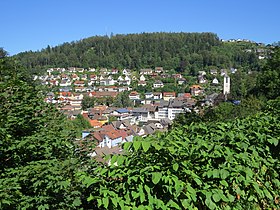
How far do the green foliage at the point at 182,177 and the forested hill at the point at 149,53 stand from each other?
11136 centimetres

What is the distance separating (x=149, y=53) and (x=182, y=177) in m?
126

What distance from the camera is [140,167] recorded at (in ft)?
7.67

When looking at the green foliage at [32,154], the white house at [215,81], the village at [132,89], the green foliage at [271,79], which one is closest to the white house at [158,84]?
the village at [132,89]

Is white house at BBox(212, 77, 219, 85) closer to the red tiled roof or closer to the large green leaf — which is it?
the red tiled roof

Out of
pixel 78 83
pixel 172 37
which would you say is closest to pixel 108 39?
pixel 172 37

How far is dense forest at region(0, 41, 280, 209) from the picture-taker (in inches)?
88.1

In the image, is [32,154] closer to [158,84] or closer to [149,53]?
[158,84]

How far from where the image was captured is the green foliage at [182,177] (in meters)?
2.18

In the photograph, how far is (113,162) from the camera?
2.37 m

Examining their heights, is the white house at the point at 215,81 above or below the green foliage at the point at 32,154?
below

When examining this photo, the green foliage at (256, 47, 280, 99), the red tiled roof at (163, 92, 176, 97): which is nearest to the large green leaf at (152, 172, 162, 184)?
the green foliage at (256, 47, 280, 99)

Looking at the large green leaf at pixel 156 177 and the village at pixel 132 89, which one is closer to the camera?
the large green leaf at pixel 156 177

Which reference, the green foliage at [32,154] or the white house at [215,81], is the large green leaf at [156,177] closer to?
the green foliage at [32,154]

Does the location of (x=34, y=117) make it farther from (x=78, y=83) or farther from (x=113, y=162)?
(x=78, y=83)
